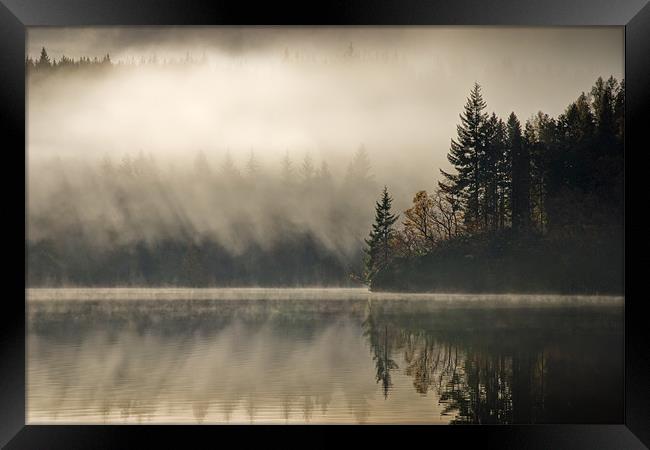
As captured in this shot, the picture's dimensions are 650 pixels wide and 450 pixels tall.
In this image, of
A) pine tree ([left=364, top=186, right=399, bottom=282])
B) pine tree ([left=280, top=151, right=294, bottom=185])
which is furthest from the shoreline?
pine tree ([left=280, top=151, right=294, bottom=185])

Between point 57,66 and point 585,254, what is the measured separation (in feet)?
12.5

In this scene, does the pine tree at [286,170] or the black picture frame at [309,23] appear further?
the pine tree at [286,170]

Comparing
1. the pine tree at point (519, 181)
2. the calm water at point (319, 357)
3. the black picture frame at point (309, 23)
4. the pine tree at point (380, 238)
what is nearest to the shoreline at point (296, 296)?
the calm water at point (319, 357)

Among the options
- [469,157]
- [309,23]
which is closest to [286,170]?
[309,23]

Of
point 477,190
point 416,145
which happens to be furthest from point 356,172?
point 477,190

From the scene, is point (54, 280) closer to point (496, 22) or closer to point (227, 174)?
point (227, 174)

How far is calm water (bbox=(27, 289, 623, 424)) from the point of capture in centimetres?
588

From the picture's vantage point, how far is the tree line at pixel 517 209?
5.96 meters

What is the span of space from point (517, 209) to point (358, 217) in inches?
43.2

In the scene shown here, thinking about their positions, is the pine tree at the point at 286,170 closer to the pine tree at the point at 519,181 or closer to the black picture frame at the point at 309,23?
→ the black picture frame at the point at 309,23

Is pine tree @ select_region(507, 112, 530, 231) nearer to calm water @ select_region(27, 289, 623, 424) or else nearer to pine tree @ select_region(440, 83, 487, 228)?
pine tree @ select_region(440, 83, 487, 228)

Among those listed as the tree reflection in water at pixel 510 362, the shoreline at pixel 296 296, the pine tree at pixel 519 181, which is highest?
the pine tree at pixel 519 181

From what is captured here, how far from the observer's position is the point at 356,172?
6043 millimetres

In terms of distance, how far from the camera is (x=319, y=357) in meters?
6.02
